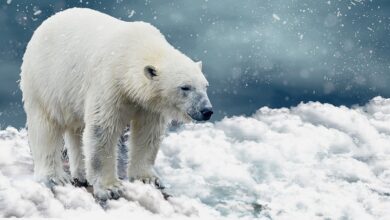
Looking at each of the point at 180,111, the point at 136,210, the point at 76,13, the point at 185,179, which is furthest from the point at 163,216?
the point at 185,179

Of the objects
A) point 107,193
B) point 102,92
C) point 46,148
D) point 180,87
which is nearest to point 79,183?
point 46,148

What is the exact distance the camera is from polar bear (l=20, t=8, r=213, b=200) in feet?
20.2

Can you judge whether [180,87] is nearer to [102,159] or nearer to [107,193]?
[102,159]

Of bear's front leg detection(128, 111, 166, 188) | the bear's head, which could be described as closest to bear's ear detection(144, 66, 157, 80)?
the bear's head

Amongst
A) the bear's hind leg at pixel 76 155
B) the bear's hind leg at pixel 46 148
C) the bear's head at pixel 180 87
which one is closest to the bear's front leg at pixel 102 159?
the bear's head at pixel 180 87

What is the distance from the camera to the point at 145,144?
22.1ft

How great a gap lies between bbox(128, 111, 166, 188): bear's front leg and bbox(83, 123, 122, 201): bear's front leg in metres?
0.32

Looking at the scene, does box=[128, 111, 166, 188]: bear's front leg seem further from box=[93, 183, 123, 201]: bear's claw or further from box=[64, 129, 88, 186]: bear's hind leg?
box=[64, 129, 88, 186]: bear's hind leg

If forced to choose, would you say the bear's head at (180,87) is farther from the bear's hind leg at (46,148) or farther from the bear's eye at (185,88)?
the bear's hind leg at (46,148)

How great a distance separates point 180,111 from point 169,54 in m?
0.64

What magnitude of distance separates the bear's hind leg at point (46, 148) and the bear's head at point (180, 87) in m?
1.62

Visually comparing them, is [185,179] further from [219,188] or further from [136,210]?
[136,210]

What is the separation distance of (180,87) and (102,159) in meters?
1.20

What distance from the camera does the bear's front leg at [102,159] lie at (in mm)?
6348
